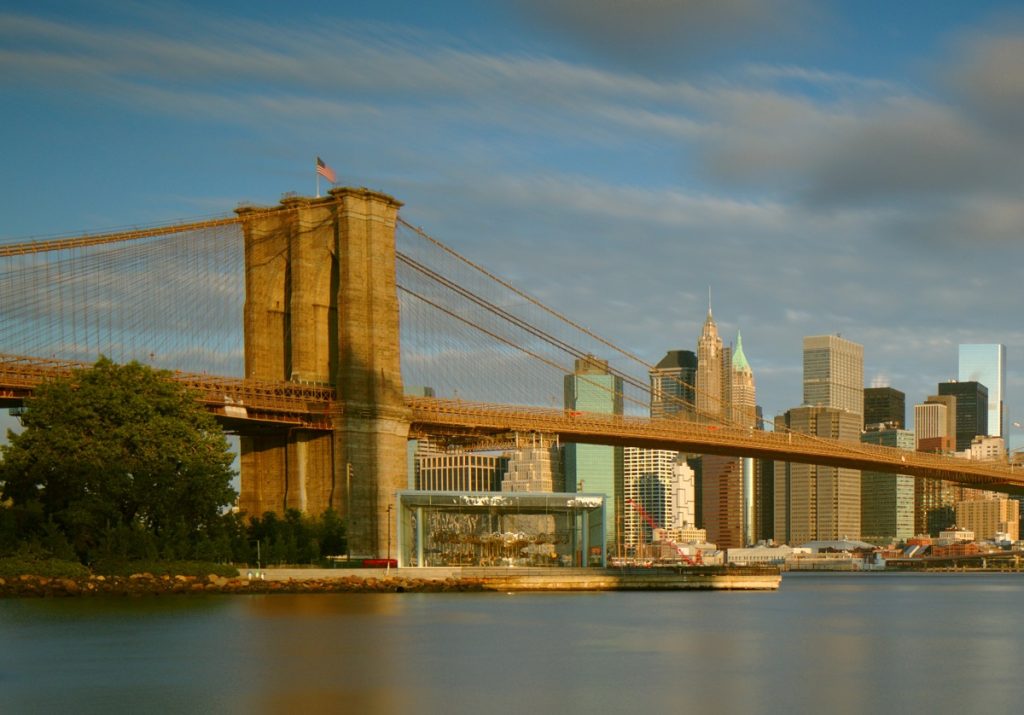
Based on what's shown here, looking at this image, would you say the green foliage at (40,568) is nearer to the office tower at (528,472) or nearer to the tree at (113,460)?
the tree at (113,460)

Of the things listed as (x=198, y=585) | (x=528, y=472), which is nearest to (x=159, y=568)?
(x=198, y=585)

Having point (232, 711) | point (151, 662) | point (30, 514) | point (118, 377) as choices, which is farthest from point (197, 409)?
point (232, 711)

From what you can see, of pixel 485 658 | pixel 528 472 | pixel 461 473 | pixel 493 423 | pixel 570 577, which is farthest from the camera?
pixel 461 473

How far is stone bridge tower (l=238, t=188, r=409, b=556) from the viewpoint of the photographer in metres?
63.0

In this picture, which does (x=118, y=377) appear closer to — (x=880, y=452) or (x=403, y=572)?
(x=403, y=572)

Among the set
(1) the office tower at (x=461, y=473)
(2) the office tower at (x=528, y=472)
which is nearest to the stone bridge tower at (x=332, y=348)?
(2) the office tower at (x=528, y=472)

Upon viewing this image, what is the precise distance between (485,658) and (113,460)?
25122 mm

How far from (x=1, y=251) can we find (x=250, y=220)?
584 inches

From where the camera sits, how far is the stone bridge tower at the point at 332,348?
63.0 meters

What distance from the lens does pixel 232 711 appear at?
2247 cm

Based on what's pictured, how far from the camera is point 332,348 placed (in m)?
66.1

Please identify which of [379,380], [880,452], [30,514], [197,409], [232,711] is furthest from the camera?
[880,452]

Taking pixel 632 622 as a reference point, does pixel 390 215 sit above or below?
above

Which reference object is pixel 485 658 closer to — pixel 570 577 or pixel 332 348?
pixel 570 577
